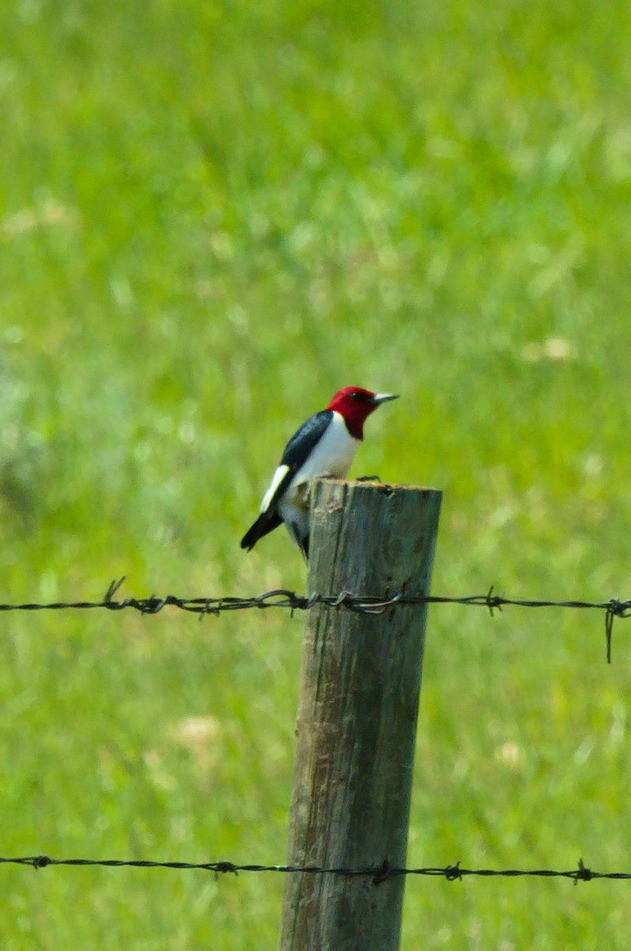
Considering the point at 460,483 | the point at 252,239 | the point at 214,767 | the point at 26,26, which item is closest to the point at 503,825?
the point at 214,767

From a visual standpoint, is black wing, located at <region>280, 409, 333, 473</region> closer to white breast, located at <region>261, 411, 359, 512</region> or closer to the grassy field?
white breast, located at <region>261, 411, 359, 512</region>

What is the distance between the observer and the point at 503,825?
5.79 metres

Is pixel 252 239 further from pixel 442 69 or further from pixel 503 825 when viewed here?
pixel 503 825

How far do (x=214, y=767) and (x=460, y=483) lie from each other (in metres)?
3.33

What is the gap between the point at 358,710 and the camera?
2.82 m

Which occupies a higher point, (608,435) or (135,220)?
(135,220)

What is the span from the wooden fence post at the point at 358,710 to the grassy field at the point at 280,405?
7.36 feet

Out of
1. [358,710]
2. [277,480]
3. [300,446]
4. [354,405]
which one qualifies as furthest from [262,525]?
[358,710]

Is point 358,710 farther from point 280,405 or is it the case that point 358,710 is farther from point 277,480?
point 280,405

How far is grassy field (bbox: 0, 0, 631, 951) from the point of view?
5.87m

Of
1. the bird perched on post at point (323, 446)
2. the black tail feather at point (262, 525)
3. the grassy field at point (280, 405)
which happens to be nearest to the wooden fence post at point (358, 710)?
the bird perched on post at point (323, 446)

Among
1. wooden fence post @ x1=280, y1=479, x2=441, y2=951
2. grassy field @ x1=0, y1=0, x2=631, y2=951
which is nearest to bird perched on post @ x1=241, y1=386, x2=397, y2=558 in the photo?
wooden fence post @ x1=280, y1=479, x2=441, y2=951

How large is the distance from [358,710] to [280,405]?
7595 mm

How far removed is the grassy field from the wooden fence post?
7.36ft
